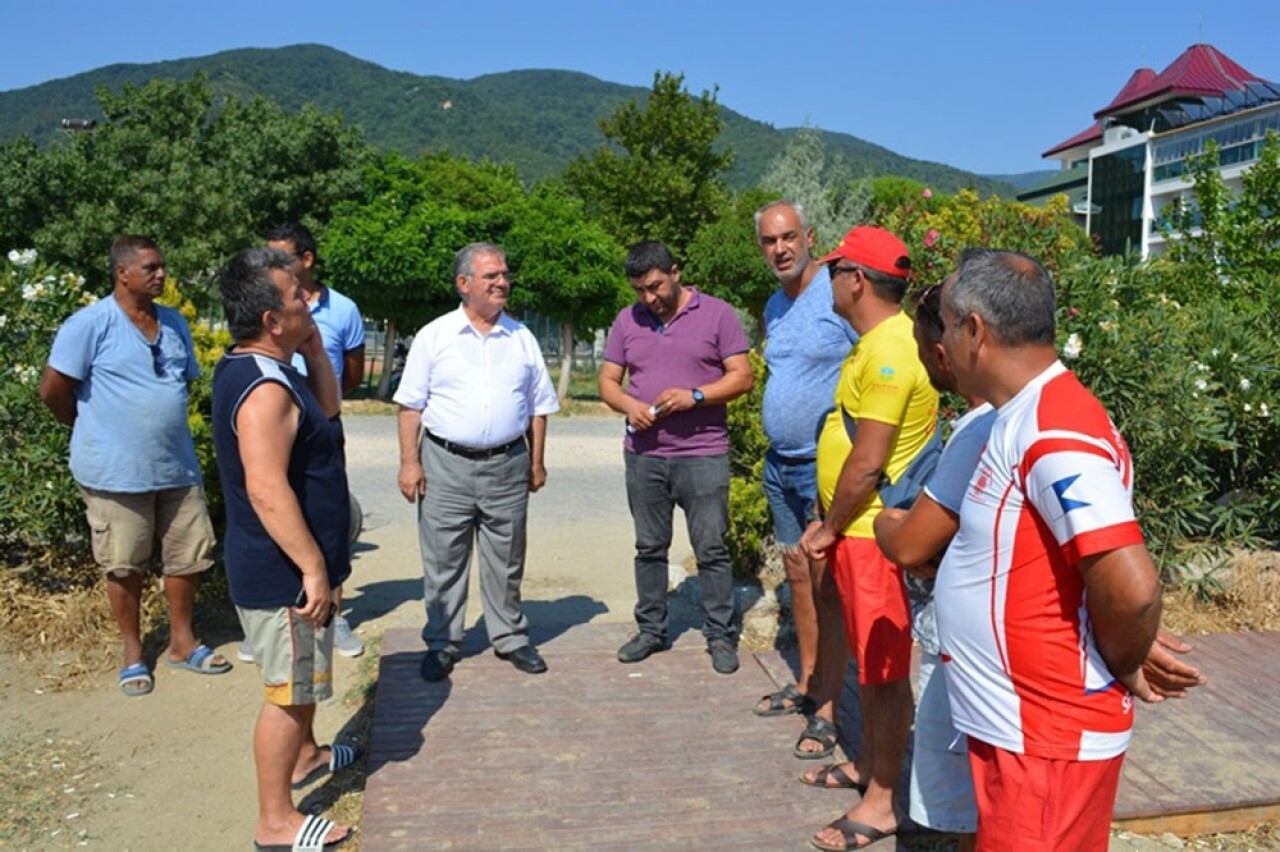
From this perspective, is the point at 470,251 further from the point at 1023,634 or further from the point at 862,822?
the point at 1023,634

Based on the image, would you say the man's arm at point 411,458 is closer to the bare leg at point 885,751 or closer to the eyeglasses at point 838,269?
the eyeglasses at point 838,269

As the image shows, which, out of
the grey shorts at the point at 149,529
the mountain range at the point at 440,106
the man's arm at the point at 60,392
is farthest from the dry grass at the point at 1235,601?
the mountain range at the point at 440,106

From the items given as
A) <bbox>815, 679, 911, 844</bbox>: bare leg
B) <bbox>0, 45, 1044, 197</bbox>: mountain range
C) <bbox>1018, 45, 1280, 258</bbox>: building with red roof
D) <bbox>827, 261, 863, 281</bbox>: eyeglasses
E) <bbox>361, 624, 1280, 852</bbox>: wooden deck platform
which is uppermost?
<bbox>0, 45, 1044, 197</bbox>: mountain range

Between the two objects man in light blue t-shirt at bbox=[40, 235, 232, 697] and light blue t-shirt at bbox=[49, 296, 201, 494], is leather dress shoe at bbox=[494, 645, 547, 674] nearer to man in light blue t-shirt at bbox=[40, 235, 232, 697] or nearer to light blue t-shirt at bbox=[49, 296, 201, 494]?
man in light blue t-shirt at bbox=[40, 235, 232, 697]

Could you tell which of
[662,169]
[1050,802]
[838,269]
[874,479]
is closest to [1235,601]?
[874,479]

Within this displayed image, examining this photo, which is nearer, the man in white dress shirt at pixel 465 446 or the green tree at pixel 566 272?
the man in white dress shirt at pixel 465 446

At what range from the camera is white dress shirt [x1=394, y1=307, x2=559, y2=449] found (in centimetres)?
496

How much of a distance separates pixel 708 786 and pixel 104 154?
3074 cm

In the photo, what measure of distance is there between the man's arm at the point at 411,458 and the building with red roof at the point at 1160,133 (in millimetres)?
61922

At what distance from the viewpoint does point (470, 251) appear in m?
5.05

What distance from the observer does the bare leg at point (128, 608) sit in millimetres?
5105

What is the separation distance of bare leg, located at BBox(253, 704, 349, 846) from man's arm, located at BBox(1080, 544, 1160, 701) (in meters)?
2.50

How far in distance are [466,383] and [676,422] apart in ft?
3.26

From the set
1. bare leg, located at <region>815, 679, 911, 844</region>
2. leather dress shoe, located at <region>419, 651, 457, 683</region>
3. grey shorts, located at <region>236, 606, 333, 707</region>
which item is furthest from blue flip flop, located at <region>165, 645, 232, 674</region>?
bare leg, located at <region>815, 679, 911, 844</region>
